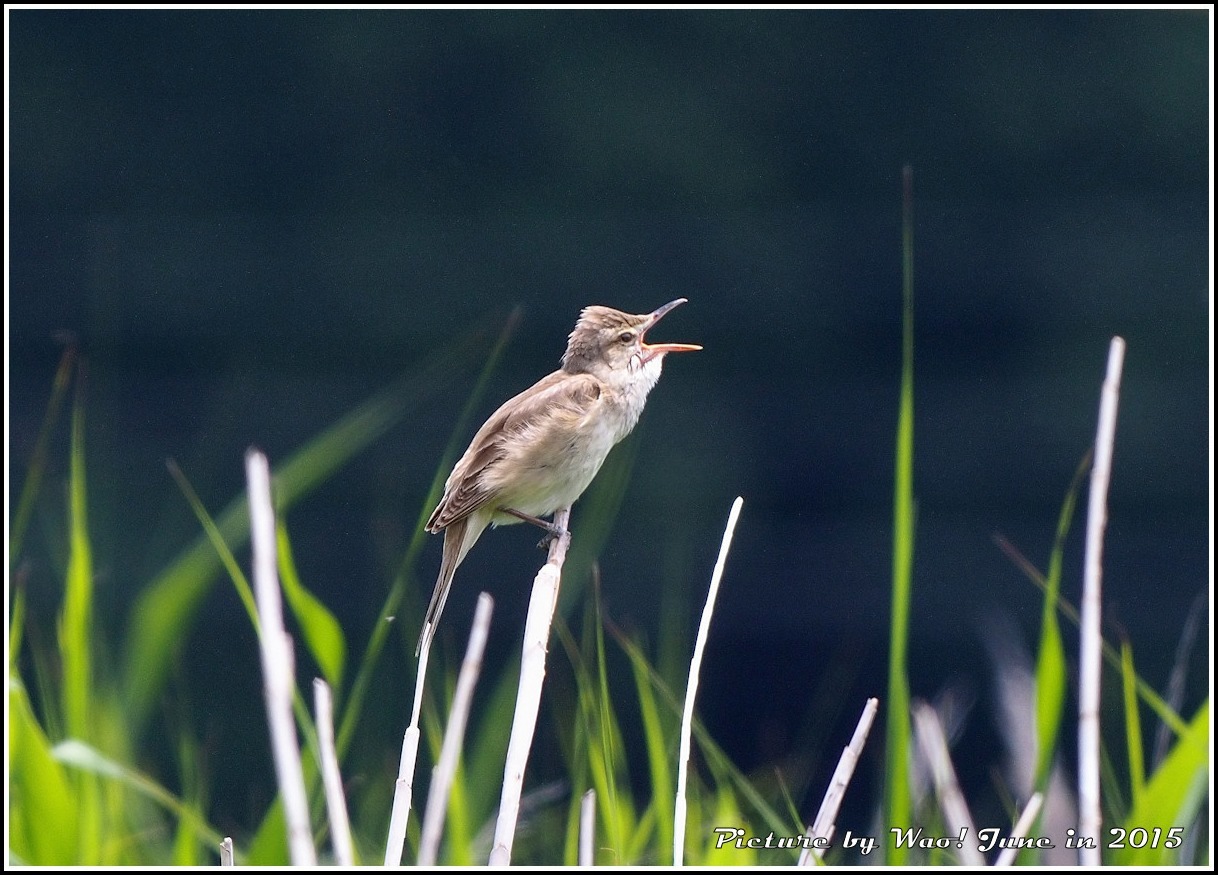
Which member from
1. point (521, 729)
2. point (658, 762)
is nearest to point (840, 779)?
point (658, 762)

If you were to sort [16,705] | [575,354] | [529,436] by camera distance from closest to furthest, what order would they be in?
[16,705] < [529,436] < [575,354]

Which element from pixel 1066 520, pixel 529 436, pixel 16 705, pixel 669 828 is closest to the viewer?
pixel 1066 520

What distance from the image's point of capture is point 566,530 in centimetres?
272

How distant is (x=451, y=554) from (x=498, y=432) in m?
0.24

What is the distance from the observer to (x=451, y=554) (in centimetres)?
265

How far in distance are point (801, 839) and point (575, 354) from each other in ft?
4.42

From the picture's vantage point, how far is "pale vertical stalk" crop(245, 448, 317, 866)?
5.04 feet

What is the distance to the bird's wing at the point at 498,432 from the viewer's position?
8.56 feet

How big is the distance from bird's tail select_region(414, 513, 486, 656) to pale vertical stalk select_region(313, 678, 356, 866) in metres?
0.47

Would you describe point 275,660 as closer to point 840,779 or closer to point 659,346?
point 840,779

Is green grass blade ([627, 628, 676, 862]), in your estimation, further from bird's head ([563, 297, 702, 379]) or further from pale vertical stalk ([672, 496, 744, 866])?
bird's head ([563, 297, 702, 379])

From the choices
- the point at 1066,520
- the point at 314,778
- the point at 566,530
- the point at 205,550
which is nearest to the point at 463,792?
the point at 314,778

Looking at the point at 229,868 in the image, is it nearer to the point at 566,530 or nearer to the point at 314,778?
the point at 314,778

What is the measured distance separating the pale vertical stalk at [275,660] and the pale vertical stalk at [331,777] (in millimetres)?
106
